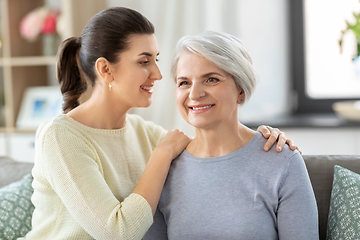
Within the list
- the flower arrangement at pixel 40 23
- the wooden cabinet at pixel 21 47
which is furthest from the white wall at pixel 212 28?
the flower arrangement at pixel 40 23

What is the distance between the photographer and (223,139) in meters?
1.46

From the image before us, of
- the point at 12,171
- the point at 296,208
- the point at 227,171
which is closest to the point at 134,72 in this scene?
the point at 227,171

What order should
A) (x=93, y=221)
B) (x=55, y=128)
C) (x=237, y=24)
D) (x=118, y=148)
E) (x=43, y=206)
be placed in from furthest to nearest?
(x=237, y=24), (x=118, y=148), (x=43, y=206), (x=55, y=128), (x=93, y=221)

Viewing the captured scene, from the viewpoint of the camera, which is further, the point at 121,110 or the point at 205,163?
the point at 121,110

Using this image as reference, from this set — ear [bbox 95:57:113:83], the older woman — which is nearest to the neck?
the older woman

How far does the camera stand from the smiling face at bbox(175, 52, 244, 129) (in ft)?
4.53

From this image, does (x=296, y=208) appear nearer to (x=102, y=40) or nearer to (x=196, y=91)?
(x=196, y=91)

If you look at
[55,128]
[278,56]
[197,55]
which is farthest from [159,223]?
[278,56]

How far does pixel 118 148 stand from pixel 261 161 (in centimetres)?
58

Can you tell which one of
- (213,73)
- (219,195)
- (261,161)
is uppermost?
(213,73)

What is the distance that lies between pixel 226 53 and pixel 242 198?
0.47 m

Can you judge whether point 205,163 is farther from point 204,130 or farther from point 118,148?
point 118,148

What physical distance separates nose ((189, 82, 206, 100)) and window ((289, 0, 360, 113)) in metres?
2.24

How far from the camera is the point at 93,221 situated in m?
1.35
